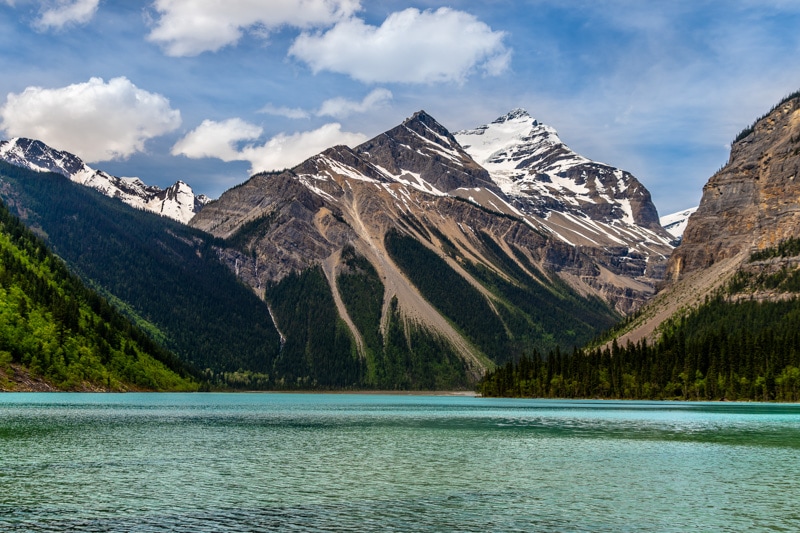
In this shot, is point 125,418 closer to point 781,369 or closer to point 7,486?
point 7,486

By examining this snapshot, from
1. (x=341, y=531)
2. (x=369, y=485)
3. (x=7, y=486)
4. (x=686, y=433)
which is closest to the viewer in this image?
(x=341, y=531)

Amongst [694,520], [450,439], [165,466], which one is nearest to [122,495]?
[165,466]

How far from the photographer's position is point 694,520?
42.1 m

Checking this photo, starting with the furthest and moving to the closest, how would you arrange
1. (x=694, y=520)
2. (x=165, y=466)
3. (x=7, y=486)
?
(x=165, y=466), (x=7, y=486), (x=694, y=520)

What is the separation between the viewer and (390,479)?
182ft

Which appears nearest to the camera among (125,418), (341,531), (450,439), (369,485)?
(341,531)

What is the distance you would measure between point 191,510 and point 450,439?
162 ft

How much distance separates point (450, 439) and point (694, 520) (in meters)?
48.3

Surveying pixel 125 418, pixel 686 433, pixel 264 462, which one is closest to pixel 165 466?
pixel 264 462

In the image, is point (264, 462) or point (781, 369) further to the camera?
point (781, 369)

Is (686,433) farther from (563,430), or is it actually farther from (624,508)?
(624,508)

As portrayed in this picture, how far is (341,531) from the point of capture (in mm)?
38094

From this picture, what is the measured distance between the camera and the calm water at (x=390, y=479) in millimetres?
41156

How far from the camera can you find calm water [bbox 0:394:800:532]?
1620 inches
